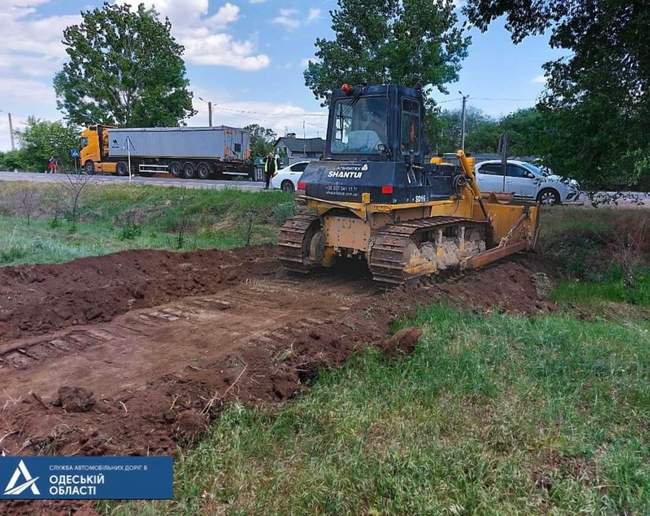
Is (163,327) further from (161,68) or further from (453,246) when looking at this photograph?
(161,68)

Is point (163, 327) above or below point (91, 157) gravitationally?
below

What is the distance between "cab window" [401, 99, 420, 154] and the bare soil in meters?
2.18

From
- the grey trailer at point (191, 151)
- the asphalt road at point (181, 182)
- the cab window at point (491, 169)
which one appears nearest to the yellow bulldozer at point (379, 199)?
the cab window at point (491, 169)

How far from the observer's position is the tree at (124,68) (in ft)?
146

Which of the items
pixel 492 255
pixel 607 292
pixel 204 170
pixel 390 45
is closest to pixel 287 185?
pixel 390 45

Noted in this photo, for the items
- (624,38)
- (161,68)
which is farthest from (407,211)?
(161,68)

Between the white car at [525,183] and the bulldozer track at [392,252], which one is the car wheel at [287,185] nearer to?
the white car at [525,183]

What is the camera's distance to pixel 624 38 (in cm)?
970

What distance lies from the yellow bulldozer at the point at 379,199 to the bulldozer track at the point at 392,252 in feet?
0.05

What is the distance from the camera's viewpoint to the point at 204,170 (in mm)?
32375

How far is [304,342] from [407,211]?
388 cm

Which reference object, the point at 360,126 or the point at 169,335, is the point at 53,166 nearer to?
the point at 360,126

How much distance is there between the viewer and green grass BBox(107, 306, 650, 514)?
10.8 ft

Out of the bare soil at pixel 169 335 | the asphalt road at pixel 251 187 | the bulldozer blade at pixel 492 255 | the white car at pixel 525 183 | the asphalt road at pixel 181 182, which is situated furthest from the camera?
the asphalt road at pixel 181 182
